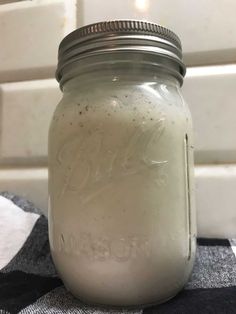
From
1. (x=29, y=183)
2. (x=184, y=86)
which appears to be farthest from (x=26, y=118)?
(x=184, y=86)

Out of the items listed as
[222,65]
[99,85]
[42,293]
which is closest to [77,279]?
[42,293]

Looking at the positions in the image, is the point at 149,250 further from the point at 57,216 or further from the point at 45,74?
the point at 45,74

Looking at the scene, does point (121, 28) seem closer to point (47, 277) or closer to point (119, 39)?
point (119, 39)

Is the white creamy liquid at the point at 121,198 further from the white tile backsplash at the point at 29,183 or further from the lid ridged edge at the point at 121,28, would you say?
the white tile backsplash at the point at 29,183

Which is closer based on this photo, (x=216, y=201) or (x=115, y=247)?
(x=115, y=247)

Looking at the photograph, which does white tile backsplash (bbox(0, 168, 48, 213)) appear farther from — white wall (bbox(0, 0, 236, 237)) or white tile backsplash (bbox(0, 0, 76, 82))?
white tile backsplash (bbox(0, 0, 76, 82))

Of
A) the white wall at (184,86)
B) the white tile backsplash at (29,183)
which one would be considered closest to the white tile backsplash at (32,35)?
the white wall at (184,86)
